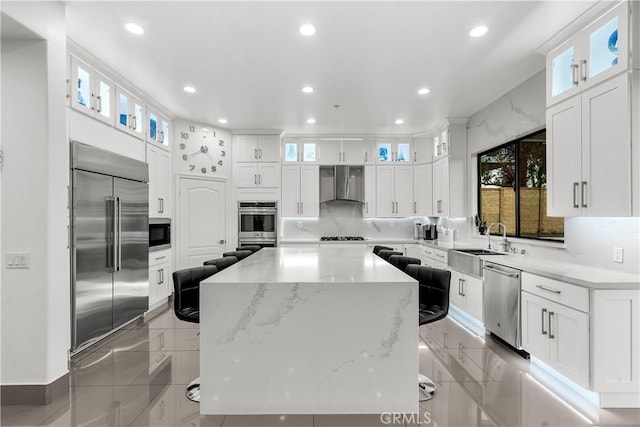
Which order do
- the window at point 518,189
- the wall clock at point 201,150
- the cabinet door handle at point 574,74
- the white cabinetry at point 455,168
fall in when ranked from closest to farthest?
the cabinet door handle at point 574,74, the window at point 518,189, the white cabinetry at point 455,168, the wall clock at point 201,150

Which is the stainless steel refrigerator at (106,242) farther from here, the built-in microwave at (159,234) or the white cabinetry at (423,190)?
the white cabinetry at (423,190)

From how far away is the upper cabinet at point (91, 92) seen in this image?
129 inches

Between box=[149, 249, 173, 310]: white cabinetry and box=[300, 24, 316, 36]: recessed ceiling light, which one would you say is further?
box=[149, 249, 173, 310]: white cabinetry

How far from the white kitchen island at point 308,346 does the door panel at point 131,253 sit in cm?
221

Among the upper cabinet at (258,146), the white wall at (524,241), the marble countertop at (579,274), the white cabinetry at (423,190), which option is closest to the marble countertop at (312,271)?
the marble countertop at (579,274)

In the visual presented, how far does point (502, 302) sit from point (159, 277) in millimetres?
4344

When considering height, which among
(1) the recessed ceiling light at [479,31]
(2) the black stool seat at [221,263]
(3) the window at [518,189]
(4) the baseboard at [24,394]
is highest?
(1) the recessed ceiling light at [479,31]

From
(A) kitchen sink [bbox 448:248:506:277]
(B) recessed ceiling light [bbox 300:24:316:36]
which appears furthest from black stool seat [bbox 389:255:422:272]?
(B) recessed ceiling light [bbox 300:24:316:36]

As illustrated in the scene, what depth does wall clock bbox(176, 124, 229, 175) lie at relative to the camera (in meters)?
5.61

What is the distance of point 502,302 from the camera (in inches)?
136

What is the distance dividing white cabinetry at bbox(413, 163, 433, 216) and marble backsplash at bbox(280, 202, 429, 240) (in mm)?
522

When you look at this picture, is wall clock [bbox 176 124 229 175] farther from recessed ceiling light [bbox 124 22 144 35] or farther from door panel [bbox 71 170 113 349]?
recessed ceiling light [bbox 124 22 144 35]

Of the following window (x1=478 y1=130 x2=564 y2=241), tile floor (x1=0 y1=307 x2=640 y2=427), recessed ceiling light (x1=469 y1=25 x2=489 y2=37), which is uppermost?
recessed ceiling light (x1=469 y1=25 x2=489 y2=37)

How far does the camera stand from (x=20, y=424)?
2.21m
